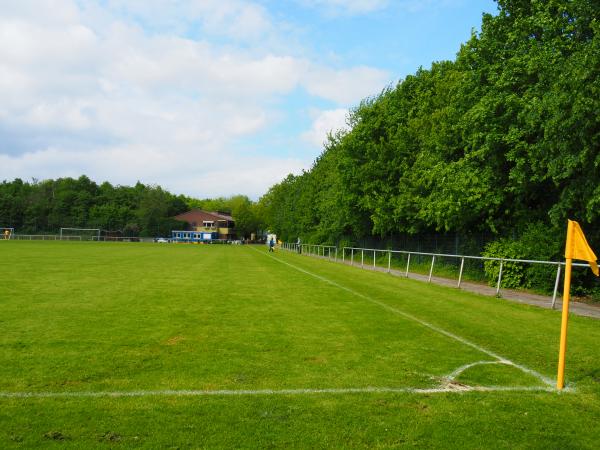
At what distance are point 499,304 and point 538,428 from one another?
9.87 m

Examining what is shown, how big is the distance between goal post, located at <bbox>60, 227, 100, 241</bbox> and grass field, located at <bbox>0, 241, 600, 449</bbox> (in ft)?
298

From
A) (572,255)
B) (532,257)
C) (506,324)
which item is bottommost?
(506,324)

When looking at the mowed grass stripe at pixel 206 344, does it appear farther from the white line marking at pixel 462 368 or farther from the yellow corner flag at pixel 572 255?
the yellow corner flag at pixel 572 255

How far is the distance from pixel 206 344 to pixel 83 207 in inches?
4907

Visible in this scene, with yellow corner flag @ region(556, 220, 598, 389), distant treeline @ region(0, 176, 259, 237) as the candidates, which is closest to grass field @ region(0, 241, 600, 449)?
yellow corner flag @ region(556, 220, 598, 389)

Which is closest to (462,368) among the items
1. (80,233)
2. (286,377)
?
(286,377)

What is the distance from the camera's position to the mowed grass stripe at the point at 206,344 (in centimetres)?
590

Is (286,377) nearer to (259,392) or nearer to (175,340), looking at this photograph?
(259,392)

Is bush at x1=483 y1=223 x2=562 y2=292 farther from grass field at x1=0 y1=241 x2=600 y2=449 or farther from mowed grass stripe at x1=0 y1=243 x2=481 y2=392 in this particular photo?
mowed grass stripe at x1=0 y1=243 x2=481 y2=392

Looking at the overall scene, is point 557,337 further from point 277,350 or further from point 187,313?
point 187,313

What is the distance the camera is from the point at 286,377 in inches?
237

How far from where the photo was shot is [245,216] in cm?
14900

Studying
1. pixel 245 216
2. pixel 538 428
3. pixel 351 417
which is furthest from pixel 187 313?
pixel 245 216

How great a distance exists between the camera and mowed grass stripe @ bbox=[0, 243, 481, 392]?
19.4 feet
